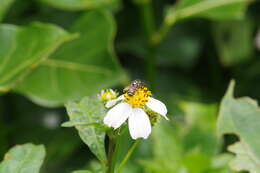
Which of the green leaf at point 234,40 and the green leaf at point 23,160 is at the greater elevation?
the green leaf at point 234,40

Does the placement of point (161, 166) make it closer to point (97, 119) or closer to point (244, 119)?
point (244, 119)

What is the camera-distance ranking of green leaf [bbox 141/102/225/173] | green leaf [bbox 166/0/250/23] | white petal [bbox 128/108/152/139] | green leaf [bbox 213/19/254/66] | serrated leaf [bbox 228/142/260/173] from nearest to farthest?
1. white petal [bbox 128/108/152/139]
2. serrated leaf [bbox 228/142/260/173]
3. green leaf [bbox 141/102/225/173]
4. green leaf [bbox 166/0/250/23]
5. green leaf [bbox 213/19/254/66]

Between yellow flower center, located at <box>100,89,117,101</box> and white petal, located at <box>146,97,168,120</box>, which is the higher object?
yellow flower center, located at <box>100,89,117,101</box>

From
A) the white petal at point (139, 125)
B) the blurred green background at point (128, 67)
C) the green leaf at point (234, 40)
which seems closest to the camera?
the white petal at point (139, 125)

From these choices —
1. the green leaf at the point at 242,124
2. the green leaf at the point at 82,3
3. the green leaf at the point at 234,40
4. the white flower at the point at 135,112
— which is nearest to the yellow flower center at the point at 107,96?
the white flower at the point at 135,112

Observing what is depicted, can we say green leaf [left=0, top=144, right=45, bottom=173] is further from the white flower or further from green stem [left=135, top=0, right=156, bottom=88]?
green stem [left=135, top=0, right=156, bottom=88]

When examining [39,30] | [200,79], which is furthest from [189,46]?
[39,30]

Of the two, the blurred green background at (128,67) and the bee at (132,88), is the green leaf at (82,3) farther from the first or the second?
the bee at (132,88)

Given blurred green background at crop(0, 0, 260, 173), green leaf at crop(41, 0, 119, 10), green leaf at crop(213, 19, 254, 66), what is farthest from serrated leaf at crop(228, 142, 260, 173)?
green leaf at crop(213, 19, 254, 66)
